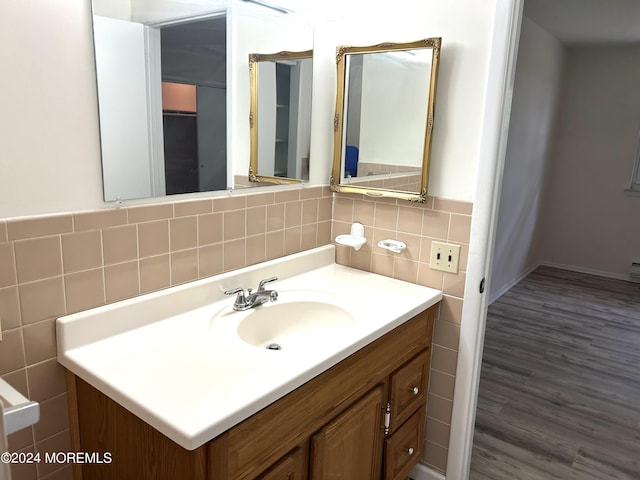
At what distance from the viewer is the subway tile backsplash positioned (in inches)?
43.9

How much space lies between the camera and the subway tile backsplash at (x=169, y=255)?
3.66 ft

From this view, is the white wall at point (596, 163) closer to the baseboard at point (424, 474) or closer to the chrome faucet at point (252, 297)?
the baseboard at point (424, 474)

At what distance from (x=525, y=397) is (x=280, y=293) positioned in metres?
1.77

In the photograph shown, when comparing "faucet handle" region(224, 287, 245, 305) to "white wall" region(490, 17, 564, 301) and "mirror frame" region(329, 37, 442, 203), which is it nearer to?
"mirror frame" region(329, 37, 442, 203)

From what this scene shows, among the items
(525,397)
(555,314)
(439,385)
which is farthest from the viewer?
(555,314)

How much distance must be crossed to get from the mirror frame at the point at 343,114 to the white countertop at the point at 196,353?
395 mm

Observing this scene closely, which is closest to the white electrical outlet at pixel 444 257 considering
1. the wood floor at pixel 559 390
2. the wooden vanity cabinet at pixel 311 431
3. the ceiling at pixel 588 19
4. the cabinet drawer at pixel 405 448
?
the wooden vanity cabinet at pixel 311 431

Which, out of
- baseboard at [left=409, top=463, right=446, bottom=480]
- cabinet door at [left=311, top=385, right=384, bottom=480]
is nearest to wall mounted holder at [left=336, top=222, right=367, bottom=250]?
cabinet door at [left=311, top=385, right=384, bottom=480]

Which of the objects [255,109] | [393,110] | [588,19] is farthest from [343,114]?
[588,19]

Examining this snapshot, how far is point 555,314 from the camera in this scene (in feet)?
13.0

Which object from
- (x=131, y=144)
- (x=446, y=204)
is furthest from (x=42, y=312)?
(x=446, y=204)

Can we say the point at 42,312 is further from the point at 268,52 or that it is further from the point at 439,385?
Result: the point at 439,385

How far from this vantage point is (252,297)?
5.00ft

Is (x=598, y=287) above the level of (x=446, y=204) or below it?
below
